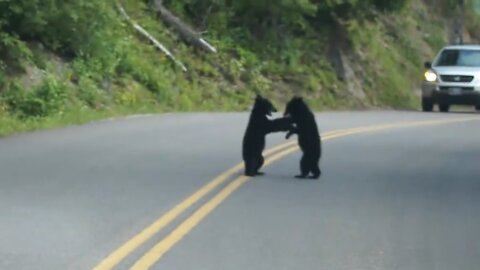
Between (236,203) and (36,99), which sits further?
(36,99)

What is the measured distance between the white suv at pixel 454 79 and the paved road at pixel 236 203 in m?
13.0

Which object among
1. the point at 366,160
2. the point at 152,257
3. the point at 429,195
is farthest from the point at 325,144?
the point at 152,257

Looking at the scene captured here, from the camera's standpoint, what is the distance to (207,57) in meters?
35.8

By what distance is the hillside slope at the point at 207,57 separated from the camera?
26266 mm

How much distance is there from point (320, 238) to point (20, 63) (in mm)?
16794

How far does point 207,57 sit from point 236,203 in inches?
897

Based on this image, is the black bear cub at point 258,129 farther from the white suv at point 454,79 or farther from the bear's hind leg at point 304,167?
the white suv at point 454,79

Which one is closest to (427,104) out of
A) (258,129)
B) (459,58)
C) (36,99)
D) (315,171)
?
(459,58)

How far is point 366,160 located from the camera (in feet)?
61.1

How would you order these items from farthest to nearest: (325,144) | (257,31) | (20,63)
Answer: (257,31), (20,63), (325,144)

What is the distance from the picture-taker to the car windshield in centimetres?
3584

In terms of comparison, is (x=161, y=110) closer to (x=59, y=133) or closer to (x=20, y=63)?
(x=20, y=63)

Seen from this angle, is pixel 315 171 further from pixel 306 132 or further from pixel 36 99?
pixel 36 99

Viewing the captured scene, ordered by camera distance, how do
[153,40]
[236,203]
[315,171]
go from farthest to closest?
1. [153,40]
2. [315,171]
3. [236,203]
